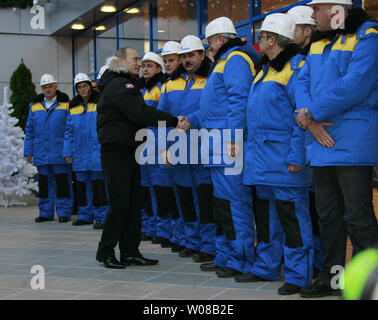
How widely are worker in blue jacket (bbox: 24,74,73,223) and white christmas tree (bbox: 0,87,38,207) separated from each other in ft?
7.37

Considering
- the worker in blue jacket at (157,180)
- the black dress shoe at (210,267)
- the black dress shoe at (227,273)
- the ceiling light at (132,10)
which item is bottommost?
the black dress shoe at (210,267)

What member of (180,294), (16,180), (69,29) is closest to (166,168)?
(180,294)

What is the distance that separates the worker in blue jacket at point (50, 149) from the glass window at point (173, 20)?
2.91 meters

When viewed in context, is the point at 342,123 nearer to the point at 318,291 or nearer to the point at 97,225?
the point at 318,291

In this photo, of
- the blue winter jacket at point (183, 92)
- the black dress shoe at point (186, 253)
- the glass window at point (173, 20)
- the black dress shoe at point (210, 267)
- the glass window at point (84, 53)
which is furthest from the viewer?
the glass window at point (84, 53)

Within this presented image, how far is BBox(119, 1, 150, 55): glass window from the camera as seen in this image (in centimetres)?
1284

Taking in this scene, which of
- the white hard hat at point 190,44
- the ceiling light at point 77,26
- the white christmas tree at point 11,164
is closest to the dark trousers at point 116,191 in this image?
the white hard hat at point 190,44

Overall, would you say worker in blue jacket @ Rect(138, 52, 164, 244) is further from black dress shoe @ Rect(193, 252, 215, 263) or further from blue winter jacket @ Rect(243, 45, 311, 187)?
blue winter jacket @ Rect(243, 45, 311, 187)

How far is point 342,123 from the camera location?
12.2 feet

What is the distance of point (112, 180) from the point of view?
5191 mm

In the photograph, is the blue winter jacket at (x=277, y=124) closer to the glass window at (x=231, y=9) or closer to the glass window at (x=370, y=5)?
the glass window at (x=370, y=5)

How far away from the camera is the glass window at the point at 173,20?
10555 millimetres

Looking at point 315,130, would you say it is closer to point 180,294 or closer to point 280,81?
point 280,81
